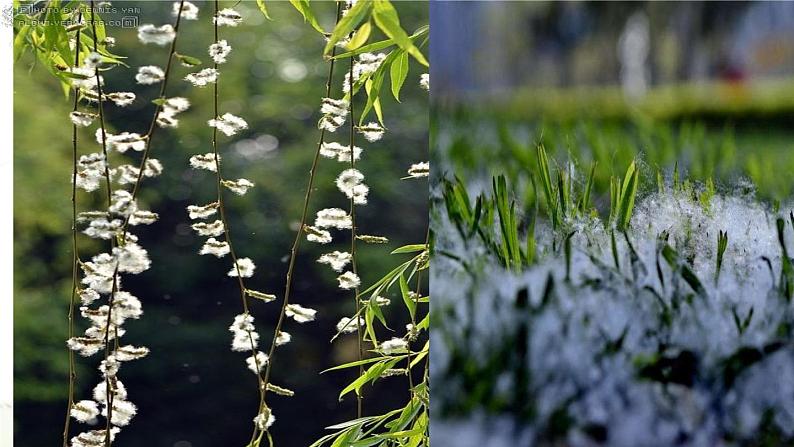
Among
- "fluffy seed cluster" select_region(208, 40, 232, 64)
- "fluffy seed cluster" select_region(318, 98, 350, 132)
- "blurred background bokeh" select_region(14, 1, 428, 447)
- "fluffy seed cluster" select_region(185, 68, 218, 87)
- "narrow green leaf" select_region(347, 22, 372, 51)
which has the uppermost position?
"fluffy seed cluster" select_region(208, 40, 232, 64)

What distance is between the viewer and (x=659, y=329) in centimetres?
54

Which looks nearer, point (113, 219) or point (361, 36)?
point (361, 36)

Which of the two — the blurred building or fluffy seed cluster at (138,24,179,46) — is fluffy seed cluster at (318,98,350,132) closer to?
fluffy seed cluster at (138,24,179,46)

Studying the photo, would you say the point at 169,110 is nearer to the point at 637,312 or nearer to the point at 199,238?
the point at 637,312

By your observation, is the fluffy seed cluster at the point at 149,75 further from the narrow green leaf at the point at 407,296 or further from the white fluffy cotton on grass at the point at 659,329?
the white fluffy cotton on grass at the point at 659,329

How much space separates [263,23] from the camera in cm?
502

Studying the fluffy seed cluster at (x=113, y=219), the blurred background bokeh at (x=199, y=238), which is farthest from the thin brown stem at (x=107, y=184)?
the blurred background bokeh at (x=199, y=238)

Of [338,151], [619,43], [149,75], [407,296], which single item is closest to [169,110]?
[149,75]

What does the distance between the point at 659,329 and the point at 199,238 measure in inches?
182

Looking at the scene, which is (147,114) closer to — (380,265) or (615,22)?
(380,265)

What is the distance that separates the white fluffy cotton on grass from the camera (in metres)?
0.53

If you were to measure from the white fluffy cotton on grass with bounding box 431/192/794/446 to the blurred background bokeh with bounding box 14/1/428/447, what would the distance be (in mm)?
4095

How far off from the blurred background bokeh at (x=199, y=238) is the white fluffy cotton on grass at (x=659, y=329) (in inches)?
161

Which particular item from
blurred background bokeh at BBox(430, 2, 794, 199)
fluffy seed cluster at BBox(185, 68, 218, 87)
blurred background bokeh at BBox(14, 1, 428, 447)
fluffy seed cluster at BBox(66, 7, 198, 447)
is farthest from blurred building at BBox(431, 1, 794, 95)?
blurred background bokeh at BBox(14, 1, 428, 447)
